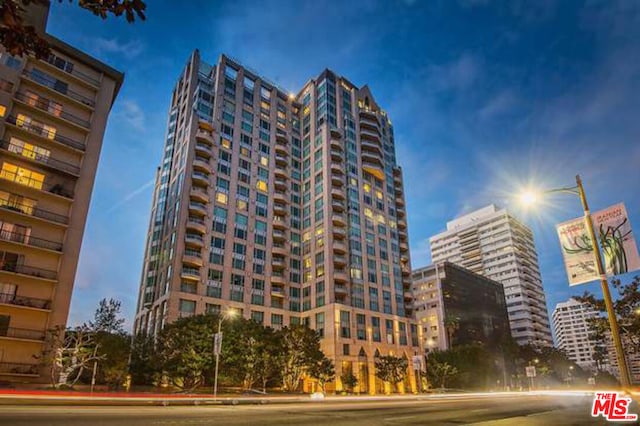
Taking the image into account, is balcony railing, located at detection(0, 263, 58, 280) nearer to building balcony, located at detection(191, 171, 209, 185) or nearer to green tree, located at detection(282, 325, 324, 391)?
green tree, located at detection(282, 325, 324, 391)

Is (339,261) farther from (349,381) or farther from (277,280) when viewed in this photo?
(349,381)

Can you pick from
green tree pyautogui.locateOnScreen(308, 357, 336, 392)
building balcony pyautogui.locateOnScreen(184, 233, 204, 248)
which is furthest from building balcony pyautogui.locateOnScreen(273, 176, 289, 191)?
green tree pyautogui.locateOnScreen(308, 357, 336, 392)

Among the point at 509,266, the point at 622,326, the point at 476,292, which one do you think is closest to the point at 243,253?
the point at 622,326

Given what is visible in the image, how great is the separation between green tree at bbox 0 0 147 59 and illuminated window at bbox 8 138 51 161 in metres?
44.5

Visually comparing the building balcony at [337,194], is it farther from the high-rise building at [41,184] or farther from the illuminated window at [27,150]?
the illuminated window at [27,150]

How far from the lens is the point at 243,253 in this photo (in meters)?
73.6

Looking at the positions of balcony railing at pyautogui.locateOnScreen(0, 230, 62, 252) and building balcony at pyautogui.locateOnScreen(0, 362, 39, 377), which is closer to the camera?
building balcony at pyautogui.locateOnScreen(0, 362, 39, 377)

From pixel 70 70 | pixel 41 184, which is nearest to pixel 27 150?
pixel 41 184

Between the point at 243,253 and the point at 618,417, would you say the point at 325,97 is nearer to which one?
the point at 243,253

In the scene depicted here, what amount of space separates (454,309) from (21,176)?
363 feet

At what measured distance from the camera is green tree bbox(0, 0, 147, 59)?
4684 millimetres

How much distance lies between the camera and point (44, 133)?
42.7 meters

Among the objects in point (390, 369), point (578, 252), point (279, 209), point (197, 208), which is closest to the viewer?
point (578, 252)

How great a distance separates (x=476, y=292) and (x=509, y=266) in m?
40.3
